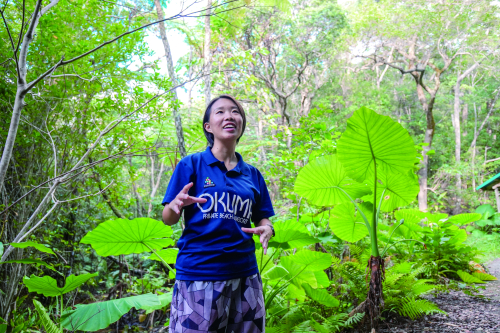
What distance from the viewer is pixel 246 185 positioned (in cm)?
138

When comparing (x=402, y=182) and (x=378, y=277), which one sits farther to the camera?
(x=402, y=182)

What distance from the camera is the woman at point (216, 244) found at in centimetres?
→ 118

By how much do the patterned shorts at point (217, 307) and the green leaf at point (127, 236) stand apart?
458 mm

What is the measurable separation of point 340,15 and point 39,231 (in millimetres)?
9604

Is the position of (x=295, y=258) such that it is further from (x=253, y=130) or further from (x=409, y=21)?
(x=253, y=130)

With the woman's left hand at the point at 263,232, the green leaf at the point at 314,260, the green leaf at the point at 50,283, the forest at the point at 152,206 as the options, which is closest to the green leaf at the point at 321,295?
the forest at the point at 152,206

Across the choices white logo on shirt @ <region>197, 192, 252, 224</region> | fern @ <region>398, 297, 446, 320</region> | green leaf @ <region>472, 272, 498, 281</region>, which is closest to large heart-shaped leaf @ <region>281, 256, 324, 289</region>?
fern @ <region>398, 297, 446, 320</region>

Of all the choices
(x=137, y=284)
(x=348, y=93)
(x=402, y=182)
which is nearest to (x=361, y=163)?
(x=402, y=182)

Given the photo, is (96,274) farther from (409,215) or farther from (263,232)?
(409,215)

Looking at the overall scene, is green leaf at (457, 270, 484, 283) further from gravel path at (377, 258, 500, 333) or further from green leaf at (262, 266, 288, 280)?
green leaf at (262, 266, 288, 280)

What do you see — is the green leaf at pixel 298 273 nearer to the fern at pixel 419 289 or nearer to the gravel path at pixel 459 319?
the gravel path at pixel 459 319

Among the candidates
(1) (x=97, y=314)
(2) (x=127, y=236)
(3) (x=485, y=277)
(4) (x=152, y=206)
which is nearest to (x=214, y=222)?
(2) (x=127, y=236)

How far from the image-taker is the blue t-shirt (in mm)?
1208

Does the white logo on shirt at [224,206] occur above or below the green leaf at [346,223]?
above
